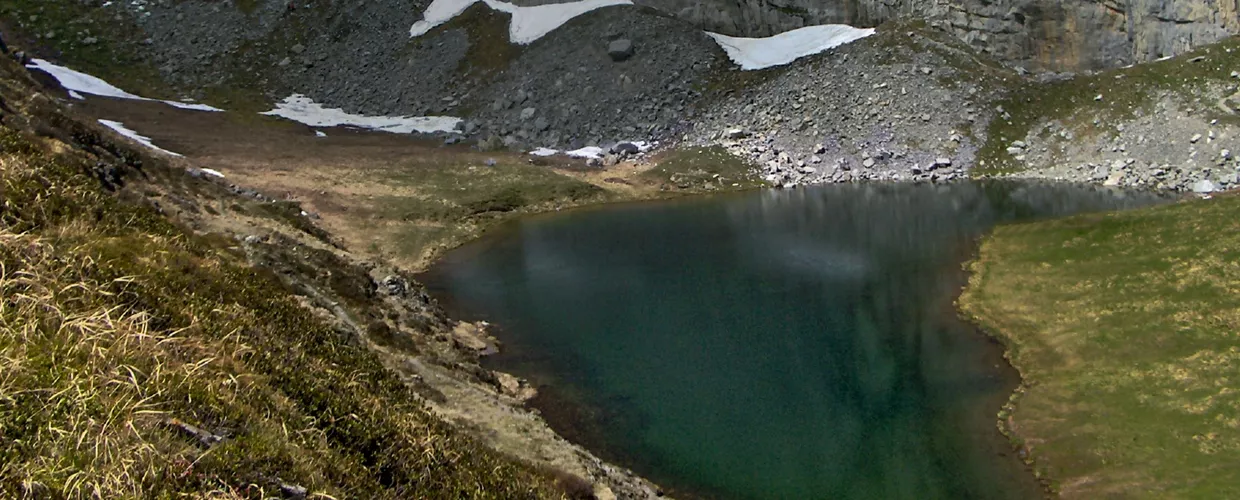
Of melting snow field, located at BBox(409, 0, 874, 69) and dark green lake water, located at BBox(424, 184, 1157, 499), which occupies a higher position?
melting snow field, located at BBox(409, 0, 874, 69)

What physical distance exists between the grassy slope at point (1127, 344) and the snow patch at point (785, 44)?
45.4m

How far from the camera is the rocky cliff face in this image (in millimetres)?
77062

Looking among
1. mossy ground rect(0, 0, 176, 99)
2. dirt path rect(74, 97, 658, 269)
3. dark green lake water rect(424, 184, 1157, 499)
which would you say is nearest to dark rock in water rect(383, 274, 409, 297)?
dark green lake water rect(424, 184, 1157, 499)

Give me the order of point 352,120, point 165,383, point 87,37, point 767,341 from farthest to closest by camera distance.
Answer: point 87,37 < point 352,120 < point 767,341 < point 165,383

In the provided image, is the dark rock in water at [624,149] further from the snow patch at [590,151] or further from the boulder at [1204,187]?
the boulder at [1204,187]

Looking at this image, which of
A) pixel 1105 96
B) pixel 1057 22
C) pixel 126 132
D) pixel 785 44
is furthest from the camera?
pixel 785 44

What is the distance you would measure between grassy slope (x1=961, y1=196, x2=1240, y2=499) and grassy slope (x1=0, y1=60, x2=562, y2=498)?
63.0 feet

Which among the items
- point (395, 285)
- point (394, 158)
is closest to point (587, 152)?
point (394, 158)

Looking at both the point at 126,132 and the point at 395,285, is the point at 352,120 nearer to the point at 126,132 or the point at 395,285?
the point at 126,132

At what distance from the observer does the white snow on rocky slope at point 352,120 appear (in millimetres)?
87562

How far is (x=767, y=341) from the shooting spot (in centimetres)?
3566

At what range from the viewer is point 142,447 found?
7.45 m

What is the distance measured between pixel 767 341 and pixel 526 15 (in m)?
73.6

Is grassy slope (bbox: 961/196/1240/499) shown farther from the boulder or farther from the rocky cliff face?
the rocky cliff face
